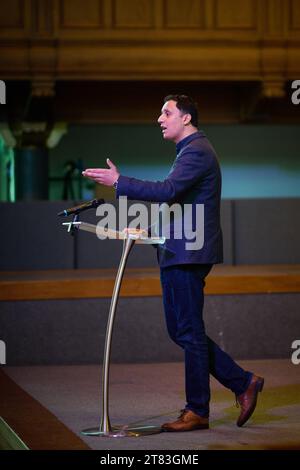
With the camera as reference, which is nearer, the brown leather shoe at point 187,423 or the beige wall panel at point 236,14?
the brown leather shoe at point 187,423

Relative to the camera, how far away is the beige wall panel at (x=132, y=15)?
373 inches

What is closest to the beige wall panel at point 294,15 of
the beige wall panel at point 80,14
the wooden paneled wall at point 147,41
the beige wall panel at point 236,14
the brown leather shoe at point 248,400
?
the wooden paneled wall at point 147,41

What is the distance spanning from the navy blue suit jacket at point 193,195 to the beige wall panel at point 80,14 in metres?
5.17

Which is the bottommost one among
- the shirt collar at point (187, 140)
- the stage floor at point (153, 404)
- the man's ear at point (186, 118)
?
the stage floor at point (153, 404)

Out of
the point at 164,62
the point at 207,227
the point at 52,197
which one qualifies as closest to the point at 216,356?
the point at 207,227

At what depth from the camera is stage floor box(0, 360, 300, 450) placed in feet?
13.9

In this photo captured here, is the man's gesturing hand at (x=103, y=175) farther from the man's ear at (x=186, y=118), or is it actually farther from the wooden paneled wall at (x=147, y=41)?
the wooden paneled wall at (x=147, y=41)

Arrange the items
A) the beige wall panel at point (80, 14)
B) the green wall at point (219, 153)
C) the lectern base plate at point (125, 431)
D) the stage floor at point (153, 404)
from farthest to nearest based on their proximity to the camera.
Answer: the green wall at point (219, 153), the beige wall panel at point (80, 14), the lectern base plate at point (125, 431), the stage floor at point (153, 404)

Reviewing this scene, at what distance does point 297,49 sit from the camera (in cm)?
946

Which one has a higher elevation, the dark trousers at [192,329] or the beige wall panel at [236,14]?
the beige wall panel at [236,14]

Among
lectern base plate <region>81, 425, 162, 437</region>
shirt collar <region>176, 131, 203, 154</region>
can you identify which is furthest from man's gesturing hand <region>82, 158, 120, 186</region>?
lectern base plate <region>81, 425, 162, 437</region>

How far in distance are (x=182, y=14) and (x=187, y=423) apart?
229 inches

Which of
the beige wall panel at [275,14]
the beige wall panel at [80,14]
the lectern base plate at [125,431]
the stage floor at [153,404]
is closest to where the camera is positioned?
the stage floor at [153,404]

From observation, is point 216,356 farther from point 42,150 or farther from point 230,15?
point 42,150
